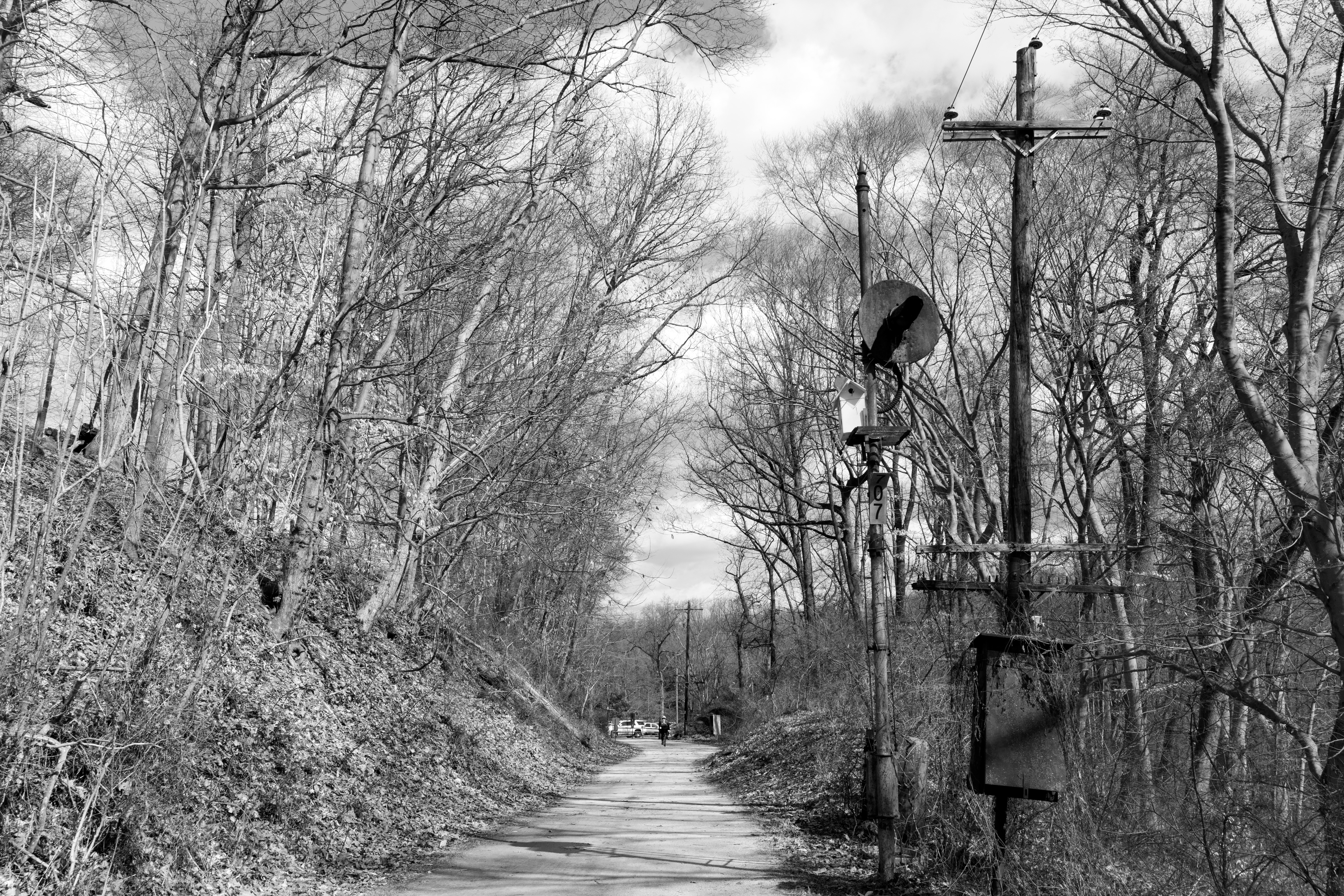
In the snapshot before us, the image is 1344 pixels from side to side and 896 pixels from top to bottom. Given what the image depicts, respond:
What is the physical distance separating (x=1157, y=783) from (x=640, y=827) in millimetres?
6028

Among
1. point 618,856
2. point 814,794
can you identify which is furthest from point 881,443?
point 814,794

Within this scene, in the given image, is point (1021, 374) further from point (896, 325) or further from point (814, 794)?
point (814, 794)

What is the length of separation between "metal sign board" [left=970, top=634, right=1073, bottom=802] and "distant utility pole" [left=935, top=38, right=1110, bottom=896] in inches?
7.0

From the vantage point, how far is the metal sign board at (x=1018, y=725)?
602 cm

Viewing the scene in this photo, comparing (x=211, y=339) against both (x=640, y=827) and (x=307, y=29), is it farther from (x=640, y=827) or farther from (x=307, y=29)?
(x=640, y=827)

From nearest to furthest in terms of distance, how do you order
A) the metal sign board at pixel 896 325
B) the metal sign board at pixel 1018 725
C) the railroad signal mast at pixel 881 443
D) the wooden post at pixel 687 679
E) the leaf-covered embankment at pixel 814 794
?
the metal sign board at pixel 1018 725 < the railroad signal mast at pixel 881 443 < the metal sign board at pixel 896 325 < the leaf-covered embankment at pixel 814 794 < the wooden post at pixel 687 679

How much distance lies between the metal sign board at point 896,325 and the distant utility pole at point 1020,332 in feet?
2.18

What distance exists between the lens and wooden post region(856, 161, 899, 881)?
728 centimetres

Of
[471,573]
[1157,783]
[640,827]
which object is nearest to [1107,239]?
[1157,783]

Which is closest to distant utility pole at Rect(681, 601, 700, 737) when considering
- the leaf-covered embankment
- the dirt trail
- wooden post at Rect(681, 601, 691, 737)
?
wooden post at Rect(681, 601, 691, 737)

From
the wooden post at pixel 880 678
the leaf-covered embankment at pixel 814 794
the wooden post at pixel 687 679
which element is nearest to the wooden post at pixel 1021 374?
the wooden post at pixel 880 678

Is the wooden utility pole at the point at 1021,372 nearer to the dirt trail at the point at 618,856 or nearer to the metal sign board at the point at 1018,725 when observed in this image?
the metal sign board at the point at 1018,725

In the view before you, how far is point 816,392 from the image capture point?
50.6ft

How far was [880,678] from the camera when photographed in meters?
7.57
